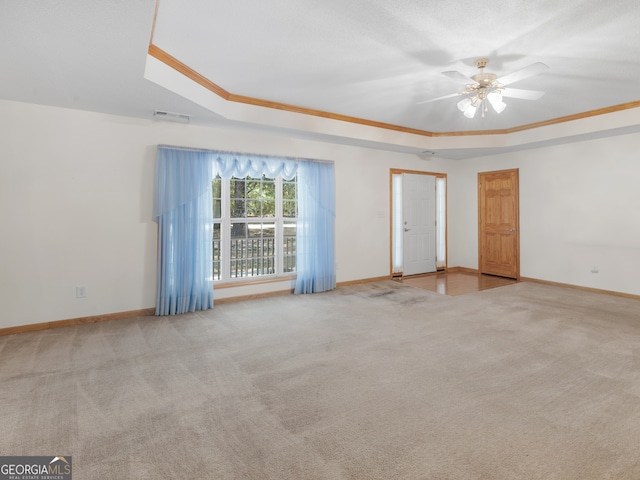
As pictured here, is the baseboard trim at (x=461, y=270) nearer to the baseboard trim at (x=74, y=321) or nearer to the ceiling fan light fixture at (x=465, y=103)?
the ceiling fan light fixture at (x=465, y=103)

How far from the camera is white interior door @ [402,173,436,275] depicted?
Answer: 265 inches

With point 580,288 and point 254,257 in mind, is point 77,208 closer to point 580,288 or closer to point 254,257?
point 254,257

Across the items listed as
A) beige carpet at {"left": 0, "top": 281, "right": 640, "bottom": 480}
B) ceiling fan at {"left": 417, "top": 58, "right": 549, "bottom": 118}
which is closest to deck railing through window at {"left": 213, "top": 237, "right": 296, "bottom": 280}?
beige carpet at {"left": 0, "top": 281, "right": 640, "bottom": 480}

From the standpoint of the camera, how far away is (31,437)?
6.32ft

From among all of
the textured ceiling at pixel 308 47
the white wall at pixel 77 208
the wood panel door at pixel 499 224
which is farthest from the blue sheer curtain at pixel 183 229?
the wood panel door at pixel 499 224

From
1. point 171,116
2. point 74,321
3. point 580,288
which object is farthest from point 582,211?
point 74,321

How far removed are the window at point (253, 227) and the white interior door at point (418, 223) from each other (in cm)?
249

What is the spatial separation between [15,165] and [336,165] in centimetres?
416

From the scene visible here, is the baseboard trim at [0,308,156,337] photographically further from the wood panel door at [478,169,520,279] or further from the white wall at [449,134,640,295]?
the white wall at [449,134,640,295]

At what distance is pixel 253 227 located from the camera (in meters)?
5.10

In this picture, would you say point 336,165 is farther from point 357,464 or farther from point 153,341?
point 357,464

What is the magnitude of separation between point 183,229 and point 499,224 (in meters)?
5.87

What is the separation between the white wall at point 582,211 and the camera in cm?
505

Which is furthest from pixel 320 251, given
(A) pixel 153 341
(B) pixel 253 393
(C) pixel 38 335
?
(C) pixel 38 335
